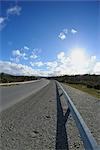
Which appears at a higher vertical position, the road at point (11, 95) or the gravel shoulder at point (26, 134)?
the road at point (11, 95)

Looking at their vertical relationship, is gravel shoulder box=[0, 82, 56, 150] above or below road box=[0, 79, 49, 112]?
below

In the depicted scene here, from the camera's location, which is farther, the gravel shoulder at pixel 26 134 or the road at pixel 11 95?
the road at pixel 11 95

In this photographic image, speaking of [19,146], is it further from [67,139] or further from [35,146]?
[67,139]

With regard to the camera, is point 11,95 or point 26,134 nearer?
point 26,134

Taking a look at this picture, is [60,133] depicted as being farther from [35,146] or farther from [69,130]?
[35,146]

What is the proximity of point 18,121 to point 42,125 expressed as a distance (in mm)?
983

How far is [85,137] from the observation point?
5.43 m

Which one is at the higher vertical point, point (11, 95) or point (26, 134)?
point (11, 95)

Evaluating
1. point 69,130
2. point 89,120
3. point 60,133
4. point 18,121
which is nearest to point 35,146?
point 60,133

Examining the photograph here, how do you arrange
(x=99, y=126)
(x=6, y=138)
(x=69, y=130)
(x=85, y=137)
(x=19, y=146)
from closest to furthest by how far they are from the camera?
(x=85, y=137) < (x=19, y=146) < (x=6, y=138) < (x=69, y=130) < (x=99, y=126)

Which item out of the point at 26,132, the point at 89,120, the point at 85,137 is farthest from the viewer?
the point at 89,120

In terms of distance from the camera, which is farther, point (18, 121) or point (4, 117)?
point (4, 117)

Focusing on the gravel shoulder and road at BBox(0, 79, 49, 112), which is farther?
road at BBox(0, 79, 49, 112)

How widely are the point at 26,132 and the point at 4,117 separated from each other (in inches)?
109
